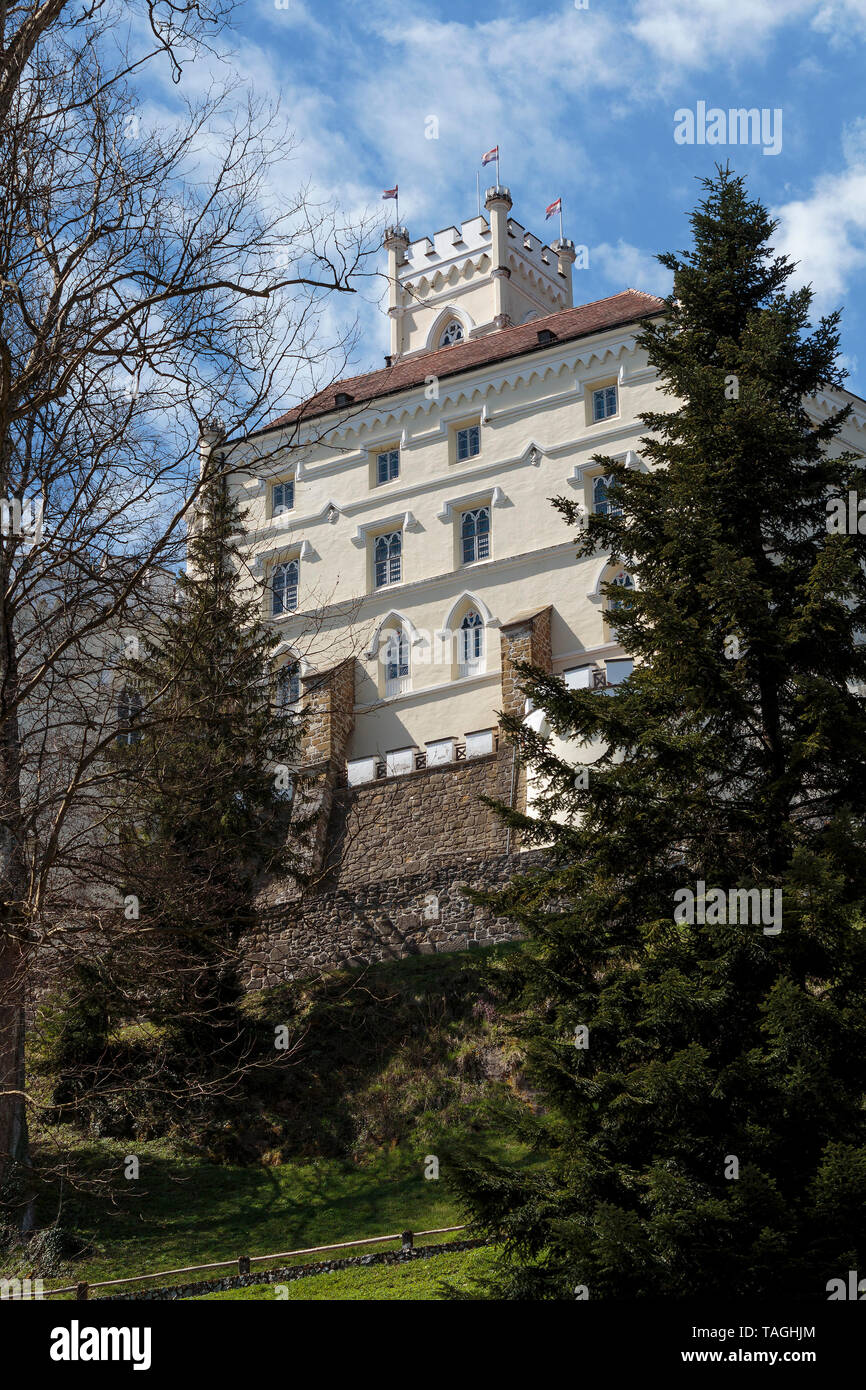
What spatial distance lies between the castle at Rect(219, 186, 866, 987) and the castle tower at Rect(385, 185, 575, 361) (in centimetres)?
1072

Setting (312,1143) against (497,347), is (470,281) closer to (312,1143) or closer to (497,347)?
(497,347)

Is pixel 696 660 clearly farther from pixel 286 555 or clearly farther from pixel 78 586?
pixel 286 555

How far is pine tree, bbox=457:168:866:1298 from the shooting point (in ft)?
36.6

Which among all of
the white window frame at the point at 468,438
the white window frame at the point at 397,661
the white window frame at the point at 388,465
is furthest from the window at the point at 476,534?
the white window frame at the point at 388,465

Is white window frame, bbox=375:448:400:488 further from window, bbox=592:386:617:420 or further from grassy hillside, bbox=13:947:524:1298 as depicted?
grassy hillside, bbox=13:947:524:1298

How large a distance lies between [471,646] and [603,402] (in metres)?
6.98

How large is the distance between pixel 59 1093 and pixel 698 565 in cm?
1565

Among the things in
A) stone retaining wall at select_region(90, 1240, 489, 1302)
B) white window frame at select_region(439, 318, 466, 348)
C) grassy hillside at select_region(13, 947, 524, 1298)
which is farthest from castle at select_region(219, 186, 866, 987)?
white window frame at select_region(439, 318, 466, 348)

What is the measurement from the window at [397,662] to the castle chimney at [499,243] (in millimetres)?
18489

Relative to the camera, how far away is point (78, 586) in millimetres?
10984

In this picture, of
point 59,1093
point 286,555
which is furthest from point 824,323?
point 286,555

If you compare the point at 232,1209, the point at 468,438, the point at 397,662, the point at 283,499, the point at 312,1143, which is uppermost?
the point at 468,438

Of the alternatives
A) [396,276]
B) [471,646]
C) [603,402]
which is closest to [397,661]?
[471,646]

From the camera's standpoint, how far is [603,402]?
118 feet
